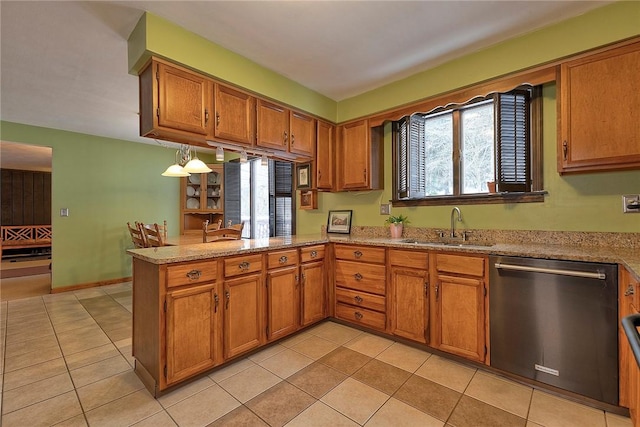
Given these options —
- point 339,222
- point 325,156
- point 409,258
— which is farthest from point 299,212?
point 409,258

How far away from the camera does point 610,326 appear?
1662 mm

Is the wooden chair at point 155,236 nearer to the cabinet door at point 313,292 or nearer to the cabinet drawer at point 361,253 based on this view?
the cabinet door at point 313,292

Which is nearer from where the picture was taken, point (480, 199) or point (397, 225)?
point (480, 199)

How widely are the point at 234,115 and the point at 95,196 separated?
3771mm

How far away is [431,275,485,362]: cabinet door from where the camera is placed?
214 centimetres

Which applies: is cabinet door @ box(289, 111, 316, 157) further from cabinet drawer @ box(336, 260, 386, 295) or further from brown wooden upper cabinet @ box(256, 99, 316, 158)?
cabinet drawer @ box(336, 260, 386, 295)

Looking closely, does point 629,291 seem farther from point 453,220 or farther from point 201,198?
point 201,198

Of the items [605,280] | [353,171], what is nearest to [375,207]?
[353,171]

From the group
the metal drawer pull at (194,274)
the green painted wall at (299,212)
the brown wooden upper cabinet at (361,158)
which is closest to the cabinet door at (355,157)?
the brown wooden upper cabinet at (361,158)

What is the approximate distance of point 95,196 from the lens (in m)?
4.80

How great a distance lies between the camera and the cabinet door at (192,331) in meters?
1.87

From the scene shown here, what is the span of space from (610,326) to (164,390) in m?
2.74

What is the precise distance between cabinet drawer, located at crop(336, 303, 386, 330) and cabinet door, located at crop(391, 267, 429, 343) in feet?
0.44

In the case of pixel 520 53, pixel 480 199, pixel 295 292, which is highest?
pixel 520 53
